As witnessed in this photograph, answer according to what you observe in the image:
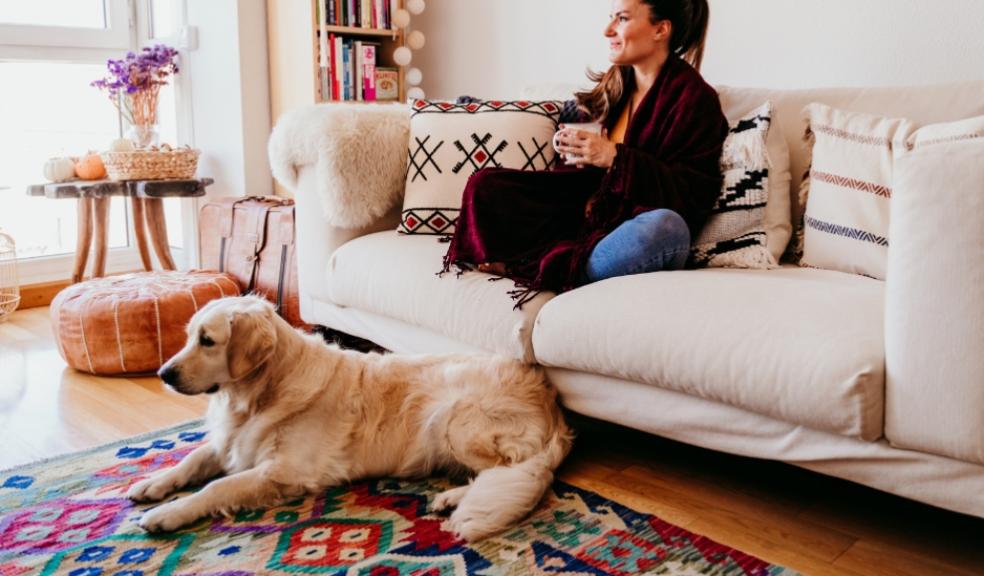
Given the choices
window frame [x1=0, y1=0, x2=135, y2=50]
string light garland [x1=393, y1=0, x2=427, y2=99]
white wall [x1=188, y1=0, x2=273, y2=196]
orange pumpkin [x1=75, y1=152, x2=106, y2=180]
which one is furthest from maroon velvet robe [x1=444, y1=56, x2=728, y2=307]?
window frame [x1=0, y1=0, x2=135, y2=50]

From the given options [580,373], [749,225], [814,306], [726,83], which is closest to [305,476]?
[580,373]

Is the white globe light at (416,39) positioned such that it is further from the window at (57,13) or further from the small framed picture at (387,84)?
the window at (57,13)

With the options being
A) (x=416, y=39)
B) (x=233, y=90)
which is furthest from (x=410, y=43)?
(x=233, y=90)

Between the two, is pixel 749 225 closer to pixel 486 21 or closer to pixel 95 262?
pixel 486 21

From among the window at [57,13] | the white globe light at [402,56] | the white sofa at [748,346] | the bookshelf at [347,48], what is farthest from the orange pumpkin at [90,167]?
the white sofa at [748,346]

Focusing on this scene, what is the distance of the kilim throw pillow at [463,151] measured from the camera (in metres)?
2.38

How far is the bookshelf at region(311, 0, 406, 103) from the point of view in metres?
3.54

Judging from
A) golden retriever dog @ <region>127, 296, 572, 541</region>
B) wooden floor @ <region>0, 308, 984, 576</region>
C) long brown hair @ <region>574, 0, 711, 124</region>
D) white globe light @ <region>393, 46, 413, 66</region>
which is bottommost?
wooden floor @ <region>0, 308, 984, 576</region>

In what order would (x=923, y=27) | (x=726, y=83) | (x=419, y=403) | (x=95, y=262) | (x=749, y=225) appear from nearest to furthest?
(x=419, y=403), (x=749, y=225), (x=923, y=27), (x=726, y=83), (x=95, y=262)

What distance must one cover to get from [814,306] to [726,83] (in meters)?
1.51

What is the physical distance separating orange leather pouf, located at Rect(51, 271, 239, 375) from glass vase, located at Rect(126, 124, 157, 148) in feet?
3.59

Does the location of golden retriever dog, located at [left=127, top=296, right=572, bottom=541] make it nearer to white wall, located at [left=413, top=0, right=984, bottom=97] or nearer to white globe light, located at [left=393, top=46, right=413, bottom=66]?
white wall, located at [left=413, top=0, right=984, bottom=97]

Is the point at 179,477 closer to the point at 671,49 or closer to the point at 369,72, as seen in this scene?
the point at 671,49

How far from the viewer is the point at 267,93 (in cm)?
379
